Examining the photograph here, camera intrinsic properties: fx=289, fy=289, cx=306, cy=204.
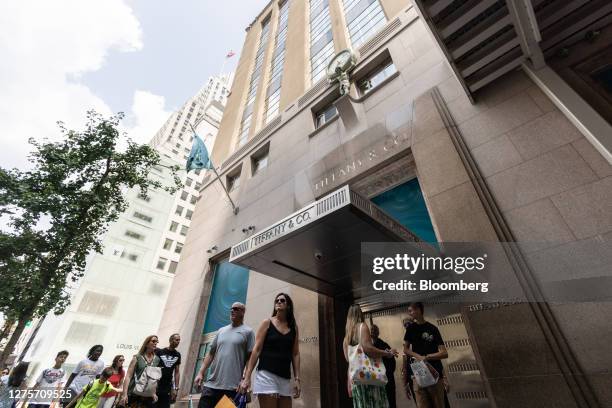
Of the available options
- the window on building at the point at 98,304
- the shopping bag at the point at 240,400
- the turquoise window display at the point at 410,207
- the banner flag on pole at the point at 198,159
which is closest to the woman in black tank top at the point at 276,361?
the shopping bag at the point at 240,400

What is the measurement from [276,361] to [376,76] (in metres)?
9.58

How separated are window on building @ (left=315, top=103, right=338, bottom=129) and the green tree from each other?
973cm

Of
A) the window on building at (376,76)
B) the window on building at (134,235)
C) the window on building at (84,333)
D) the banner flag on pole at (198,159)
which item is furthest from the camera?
the window on building at (134,235)

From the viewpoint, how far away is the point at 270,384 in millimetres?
3283

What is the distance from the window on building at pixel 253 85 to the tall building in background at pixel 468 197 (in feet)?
25.8

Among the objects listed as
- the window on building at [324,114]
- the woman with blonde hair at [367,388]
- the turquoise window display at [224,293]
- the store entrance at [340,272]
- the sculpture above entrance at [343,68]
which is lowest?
the woman with blonde hair at [367,388]

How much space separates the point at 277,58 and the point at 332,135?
1241cm

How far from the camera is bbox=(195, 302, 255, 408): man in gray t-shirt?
3.92 metres

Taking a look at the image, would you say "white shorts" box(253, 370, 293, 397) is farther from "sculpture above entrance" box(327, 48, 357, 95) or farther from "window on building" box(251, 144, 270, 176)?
"window on building" box(251, 144, 270, 176)

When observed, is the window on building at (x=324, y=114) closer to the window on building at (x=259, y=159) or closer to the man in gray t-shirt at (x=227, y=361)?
the window on building at (x=259, y=159)

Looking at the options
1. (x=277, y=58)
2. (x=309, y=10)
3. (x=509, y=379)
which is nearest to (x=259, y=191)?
(x=509, y=379)

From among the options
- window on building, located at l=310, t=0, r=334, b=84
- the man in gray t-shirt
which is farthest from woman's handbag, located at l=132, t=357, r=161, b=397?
window on building, located at l=310, t=0, r=334, b=84

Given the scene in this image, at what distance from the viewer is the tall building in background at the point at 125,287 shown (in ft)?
109

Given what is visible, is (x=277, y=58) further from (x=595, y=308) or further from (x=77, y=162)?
(x=595, y=308)
